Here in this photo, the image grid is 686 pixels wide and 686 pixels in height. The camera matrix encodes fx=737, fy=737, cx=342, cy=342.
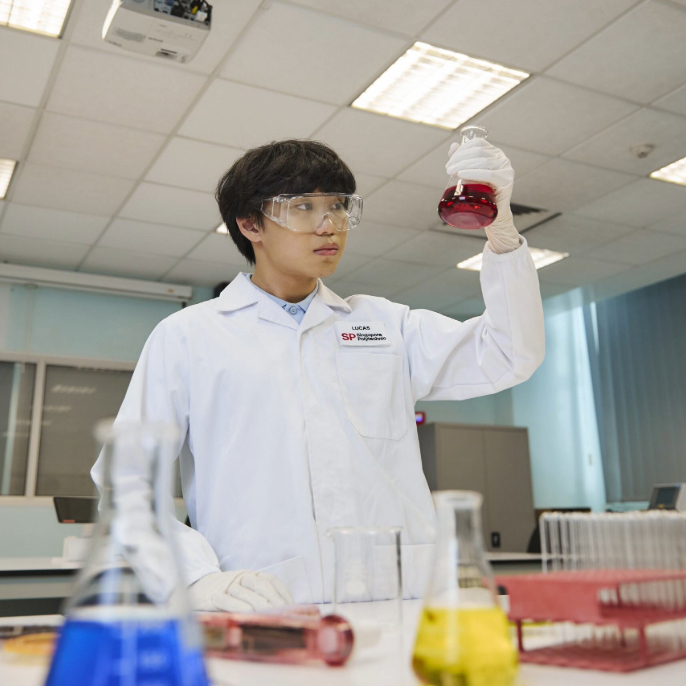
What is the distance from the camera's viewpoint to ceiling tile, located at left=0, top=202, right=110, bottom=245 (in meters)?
5.01

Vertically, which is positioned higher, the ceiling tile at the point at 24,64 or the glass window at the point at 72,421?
the ceiling tile at the point at 24,64

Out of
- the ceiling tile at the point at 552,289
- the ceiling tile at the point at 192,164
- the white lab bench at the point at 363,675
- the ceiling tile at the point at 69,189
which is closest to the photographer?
the white lab bench at the point at 363,675

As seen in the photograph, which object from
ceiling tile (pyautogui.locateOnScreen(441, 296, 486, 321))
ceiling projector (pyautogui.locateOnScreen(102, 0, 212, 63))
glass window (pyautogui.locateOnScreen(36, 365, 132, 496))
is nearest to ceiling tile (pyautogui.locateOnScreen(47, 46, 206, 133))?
ceiling projector (pyautogui.locateOnScreen(102, 0, 212, 63))

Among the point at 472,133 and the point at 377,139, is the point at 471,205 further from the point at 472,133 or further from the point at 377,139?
the point at 377,139

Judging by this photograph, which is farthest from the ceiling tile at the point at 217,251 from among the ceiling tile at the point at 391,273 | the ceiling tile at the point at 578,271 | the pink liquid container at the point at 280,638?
the pink liquid container at the point at 280,638

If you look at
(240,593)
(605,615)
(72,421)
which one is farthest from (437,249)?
(605,615)

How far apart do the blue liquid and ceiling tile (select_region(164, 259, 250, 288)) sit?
5.53 m

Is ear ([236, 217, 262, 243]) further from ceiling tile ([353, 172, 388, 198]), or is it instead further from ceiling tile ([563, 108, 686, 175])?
ceiling tile ([563, 108, 686, 175])

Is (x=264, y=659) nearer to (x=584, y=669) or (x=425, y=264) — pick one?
(x=584, y=669)

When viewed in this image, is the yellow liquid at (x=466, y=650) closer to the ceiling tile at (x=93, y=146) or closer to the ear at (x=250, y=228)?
the ear at (x=250, y=228)

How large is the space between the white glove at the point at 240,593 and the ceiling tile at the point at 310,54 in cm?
259

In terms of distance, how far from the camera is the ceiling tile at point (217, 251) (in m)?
5.47

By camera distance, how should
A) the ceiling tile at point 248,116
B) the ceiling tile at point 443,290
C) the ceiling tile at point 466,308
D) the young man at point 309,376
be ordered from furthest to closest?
the ceiling tile at point 466,308
the ceiling tile at point 443,290
the ceiling tile at point 248,116
the young man at point 309,376

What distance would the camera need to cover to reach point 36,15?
3119 mm
